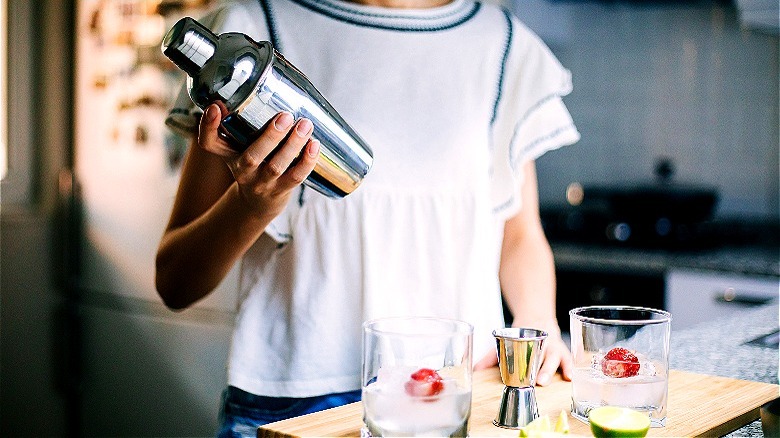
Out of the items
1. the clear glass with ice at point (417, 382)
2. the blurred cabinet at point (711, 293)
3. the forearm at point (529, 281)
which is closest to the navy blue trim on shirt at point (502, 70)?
the forearm at point (529, 281)

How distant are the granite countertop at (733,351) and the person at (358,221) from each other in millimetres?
220

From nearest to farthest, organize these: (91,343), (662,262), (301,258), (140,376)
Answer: (301,258) → (662,262) → (140,376) → (91,343)

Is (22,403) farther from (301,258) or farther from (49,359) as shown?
(301,258)

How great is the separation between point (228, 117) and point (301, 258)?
0.37 meters

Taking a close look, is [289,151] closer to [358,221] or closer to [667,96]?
[358,221]

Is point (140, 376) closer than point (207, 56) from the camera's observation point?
No

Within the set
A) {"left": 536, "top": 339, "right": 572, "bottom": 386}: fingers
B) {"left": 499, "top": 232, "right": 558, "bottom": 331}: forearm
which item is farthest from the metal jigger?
{"left": 499, "top": 232, "right": 558, "bottom": 331}: forearm

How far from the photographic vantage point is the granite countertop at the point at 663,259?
2.39 m

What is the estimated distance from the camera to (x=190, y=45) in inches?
31.4

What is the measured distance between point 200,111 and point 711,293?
173 cm

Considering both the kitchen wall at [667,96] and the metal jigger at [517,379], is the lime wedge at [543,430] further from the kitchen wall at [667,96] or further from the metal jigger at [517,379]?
the kitchen wall at [667,96]

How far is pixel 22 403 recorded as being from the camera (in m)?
3.15

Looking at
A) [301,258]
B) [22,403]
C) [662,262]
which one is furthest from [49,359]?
[301,258]

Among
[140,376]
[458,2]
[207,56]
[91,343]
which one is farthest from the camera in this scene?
[91,343]
